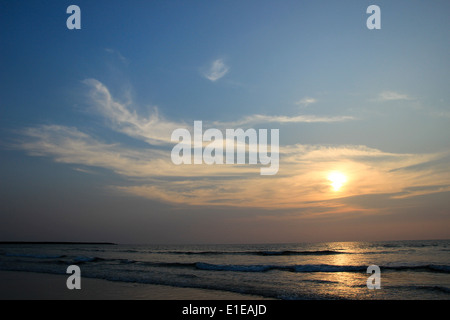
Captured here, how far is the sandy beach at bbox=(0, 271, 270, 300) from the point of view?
13.6 meters

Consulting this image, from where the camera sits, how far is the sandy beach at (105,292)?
13617 mm

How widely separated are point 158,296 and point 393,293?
1186 cm

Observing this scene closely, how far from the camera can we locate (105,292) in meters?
15.1

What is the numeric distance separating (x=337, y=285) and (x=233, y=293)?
699cm

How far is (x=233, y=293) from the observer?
590 inches
